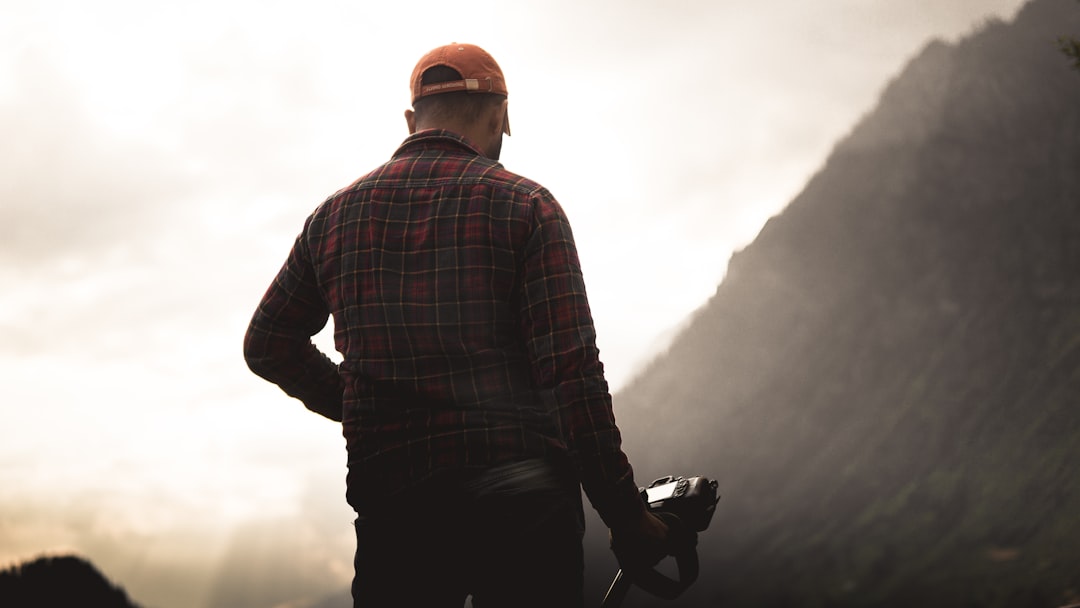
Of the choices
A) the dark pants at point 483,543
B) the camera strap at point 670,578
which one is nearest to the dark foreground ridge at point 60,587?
the dark pants at point 483,543

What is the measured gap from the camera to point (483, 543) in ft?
5.68

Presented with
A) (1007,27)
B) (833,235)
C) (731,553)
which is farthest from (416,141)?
(1007,27)

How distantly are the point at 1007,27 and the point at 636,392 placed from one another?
1966 inches

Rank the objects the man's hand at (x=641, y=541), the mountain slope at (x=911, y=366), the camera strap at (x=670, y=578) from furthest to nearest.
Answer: the mountain slope at (x=911, y=366) → the camera strap at (x=670, y=578) → the man's hand at (x=641, y=541)

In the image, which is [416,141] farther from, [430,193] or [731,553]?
[731,553]

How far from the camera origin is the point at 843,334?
7256 centimetres

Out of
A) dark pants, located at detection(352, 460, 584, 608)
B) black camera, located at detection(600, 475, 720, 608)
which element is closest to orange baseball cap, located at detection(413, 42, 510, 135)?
dark pants, located at detection(352, 460, 584, 608)

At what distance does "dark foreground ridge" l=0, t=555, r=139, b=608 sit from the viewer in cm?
130

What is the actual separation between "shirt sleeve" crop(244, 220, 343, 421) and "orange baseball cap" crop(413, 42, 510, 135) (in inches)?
19.2

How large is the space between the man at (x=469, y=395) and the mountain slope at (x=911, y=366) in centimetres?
3953

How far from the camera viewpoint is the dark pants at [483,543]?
1718mm

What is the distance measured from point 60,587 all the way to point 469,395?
781 millimetres

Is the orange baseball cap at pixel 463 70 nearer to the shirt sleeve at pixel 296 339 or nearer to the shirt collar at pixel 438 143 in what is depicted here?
the shirt collar at pixel 438 143

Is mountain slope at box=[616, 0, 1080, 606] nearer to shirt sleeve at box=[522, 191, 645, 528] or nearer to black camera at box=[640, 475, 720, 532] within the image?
black camera at box=[640, 475, 720, 532]
